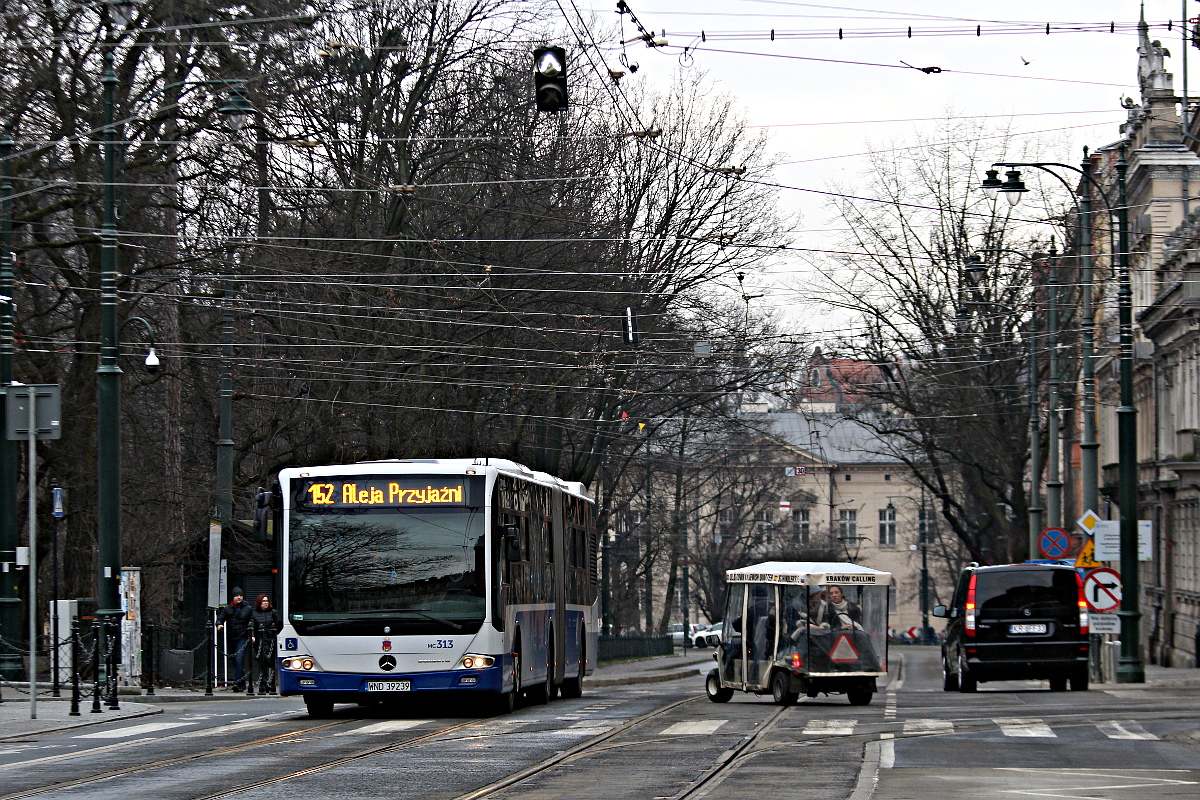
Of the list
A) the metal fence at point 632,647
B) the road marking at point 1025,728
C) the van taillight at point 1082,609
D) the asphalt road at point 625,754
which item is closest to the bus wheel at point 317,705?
the asphalt road at point 625,754

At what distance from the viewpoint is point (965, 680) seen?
27.9m

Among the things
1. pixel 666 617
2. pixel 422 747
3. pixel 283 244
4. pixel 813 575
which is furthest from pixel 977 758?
pixel 666 617

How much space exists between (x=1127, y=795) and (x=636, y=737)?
19.6 ft

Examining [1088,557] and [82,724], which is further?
[1088,557]

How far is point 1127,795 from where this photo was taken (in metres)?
12.2

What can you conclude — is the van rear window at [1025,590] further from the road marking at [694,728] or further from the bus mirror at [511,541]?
the bus mirror at [511,541]

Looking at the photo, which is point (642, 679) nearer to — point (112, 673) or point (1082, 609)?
point (1082, 609)

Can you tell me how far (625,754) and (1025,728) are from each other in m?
5.29

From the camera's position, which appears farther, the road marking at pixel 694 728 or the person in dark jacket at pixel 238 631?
the person in dark jacket at pixel 238 631

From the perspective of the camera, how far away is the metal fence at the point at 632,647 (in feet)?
188

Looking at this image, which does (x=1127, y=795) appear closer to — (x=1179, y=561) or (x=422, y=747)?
(x=422, y=747)

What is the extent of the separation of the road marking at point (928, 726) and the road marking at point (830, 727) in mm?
571

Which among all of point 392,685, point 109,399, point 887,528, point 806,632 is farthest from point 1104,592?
point 887,528

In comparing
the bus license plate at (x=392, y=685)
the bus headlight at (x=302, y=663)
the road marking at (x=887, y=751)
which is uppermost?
the bus headlight at (x=302, y=663)
